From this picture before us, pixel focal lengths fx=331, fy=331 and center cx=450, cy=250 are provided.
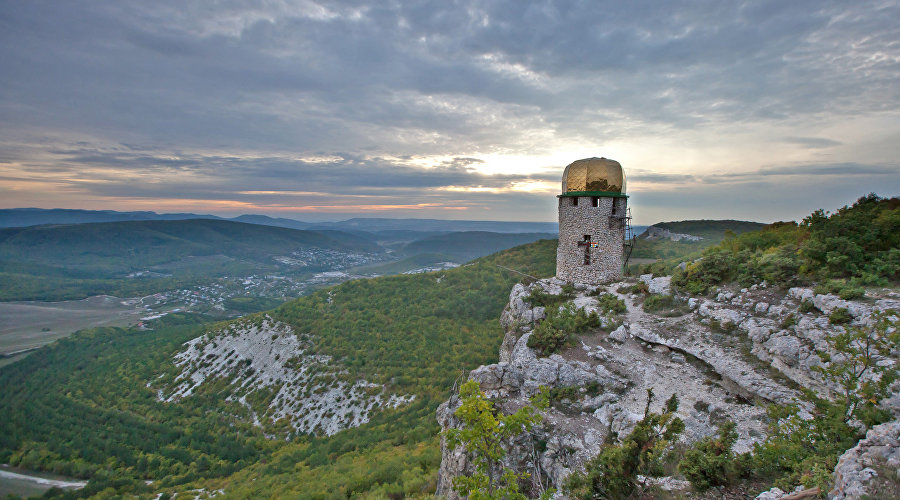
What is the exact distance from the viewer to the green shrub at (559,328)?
14.1 metres

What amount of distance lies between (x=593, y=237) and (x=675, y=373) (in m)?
10.00

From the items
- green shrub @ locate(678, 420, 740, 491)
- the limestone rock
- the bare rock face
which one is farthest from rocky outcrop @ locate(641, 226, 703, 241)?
the bare rock face

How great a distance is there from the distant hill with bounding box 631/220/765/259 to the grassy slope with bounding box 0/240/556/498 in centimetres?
1354

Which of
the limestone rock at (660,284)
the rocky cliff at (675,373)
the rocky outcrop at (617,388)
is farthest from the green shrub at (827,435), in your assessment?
the limestone rock at (660,284)

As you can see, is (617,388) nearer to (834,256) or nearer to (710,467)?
(710,467)

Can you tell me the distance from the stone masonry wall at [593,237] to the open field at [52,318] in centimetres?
11305

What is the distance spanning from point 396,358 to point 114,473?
2658cm

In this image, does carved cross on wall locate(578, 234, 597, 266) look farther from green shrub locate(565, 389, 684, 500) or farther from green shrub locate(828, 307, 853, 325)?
green shrub locate(565, 389, 684, 500)

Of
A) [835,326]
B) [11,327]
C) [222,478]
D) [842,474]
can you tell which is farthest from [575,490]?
[11,327]

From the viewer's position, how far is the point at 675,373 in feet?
38.8

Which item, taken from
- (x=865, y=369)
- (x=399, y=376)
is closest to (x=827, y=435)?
(x=865, y=369)

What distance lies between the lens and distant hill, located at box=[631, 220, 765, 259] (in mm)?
44375

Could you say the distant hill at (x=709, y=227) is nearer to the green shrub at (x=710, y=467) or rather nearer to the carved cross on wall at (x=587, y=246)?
the carved cross on wall at (x=587, y=246)

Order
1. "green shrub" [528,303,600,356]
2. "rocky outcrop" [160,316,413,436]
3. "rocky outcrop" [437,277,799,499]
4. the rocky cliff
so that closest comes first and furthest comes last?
the rocky cliff, "rocky outcrop" [437,277,799,499], "green shrub" [528,303,600,356], "rocky outcrop" [160,316,413,436]
